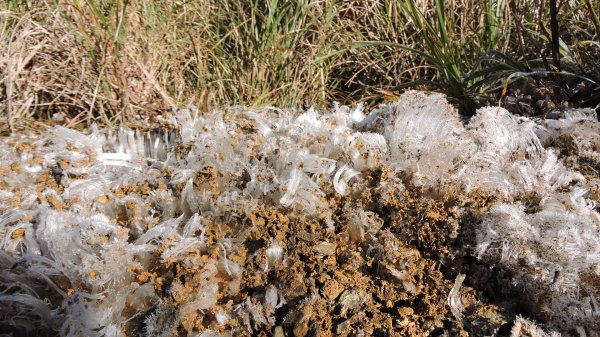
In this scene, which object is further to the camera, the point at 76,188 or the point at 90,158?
the point at 90,158

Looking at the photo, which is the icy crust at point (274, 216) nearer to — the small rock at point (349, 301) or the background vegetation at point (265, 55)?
the small rock at point (349, 301)

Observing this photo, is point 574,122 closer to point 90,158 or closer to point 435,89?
point 435,89

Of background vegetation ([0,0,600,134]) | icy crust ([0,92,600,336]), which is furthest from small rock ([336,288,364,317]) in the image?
background vegetation ([0,0,600,134])

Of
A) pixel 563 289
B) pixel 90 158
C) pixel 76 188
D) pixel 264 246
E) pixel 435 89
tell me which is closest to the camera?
pixel 563 289

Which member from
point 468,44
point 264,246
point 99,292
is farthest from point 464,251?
point 468,44

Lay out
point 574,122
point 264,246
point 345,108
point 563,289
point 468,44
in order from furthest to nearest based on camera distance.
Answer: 1. point 468,44
2. point 345,108
3. point 574,122
4. point 264,246
5. point 563,289

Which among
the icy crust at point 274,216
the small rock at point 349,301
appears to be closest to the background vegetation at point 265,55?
the icy crust at point 274,216

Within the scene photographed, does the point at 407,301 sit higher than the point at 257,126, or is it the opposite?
the point at 257,126
